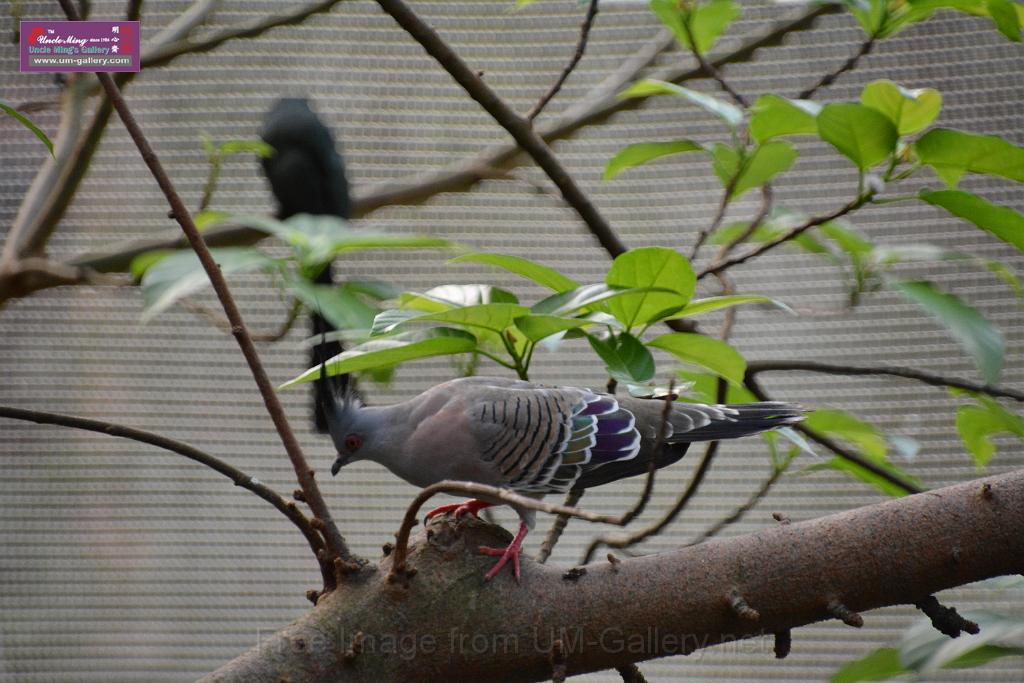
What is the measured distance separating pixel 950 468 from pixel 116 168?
1551 mm

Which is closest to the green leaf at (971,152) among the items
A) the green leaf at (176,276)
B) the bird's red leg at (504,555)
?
Result: the bird's red leg at (504,555)

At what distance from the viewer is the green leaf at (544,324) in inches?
26.7

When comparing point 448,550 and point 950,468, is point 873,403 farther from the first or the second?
point 448,550

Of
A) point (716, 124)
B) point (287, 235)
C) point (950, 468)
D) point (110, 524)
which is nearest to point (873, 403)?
point (950, 468)

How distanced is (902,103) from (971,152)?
0.07 m

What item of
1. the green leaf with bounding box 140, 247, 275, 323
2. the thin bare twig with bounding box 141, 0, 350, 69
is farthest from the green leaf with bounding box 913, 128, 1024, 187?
the thin bare twig with bounding box 141, 0, 350, 69

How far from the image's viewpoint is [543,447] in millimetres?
840

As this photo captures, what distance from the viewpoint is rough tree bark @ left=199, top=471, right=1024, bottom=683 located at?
2.21 ft

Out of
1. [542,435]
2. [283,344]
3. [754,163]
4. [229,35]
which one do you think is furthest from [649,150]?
[283,344]

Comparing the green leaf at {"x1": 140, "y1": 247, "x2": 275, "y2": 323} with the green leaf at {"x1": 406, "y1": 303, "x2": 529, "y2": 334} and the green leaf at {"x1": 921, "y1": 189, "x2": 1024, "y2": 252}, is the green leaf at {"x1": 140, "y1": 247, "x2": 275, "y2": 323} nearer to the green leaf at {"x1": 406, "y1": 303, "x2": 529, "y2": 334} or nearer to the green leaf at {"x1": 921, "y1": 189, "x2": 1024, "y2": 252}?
A: the green leaf at {"x1": 406, "y1": 303, "x2": 529, "y2": 334}

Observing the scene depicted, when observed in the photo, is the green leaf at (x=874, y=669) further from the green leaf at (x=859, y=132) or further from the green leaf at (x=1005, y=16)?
the green leaf at (x=1005, y=16)

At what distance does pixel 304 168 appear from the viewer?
4.52 ft

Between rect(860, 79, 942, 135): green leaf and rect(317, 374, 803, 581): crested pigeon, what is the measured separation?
0.27 metres

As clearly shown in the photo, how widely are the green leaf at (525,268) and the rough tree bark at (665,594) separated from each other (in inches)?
8.5
